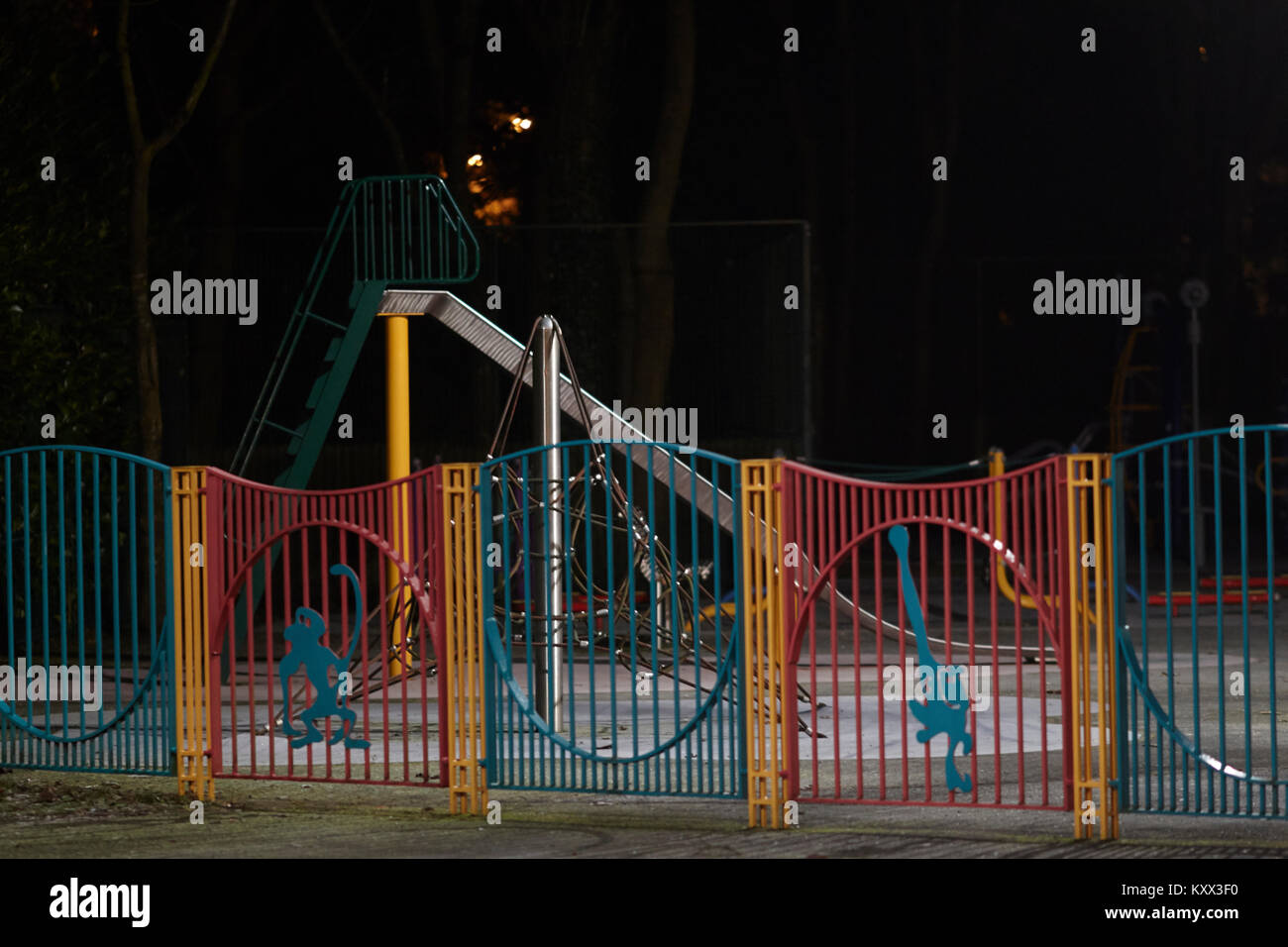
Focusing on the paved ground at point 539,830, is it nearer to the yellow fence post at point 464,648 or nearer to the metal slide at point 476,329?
the yellow fence post at point 464,648

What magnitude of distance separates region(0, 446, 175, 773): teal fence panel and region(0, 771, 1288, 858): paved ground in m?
0.54

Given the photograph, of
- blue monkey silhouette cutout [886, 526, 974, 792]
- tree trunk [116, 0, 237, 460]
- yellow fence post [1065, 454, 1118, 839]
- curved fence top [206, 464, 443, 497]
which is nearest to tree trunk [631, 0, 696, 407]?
tree trunk [116, 0, 237, 460]

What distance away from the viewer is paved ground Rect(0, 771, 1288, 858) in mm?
8438

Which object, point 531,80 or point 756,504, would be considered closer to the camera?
point 756,504

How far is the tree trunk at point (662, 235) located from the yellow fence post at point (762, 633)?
13.9 metres

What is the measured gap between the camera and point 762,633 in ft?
29.8

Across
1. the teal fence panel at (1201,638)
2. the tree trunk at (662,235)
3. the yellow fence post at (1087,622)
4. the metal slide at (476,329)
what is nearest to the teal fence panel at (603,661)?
the metal slide at (476,329)

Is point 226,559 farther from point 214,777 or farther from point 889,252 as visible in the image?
point 889,252

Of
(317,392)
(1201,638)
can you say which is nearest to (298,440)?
(317,392)

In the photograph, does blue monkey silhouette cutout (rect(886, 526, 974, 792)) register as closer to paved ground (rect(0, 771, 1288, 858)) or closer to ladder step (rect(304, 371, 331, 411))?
paved ground (rect(0, 771, 1288, 858))

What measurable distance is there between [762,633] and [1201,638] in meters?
9.81

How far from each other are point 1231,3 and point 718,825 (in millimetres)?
A: 27461

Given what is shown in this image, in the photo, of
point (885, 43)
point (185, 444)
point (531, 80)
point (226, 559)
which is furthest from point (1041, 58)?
point (226, 559)

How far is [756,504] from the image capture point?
29.8 feet
